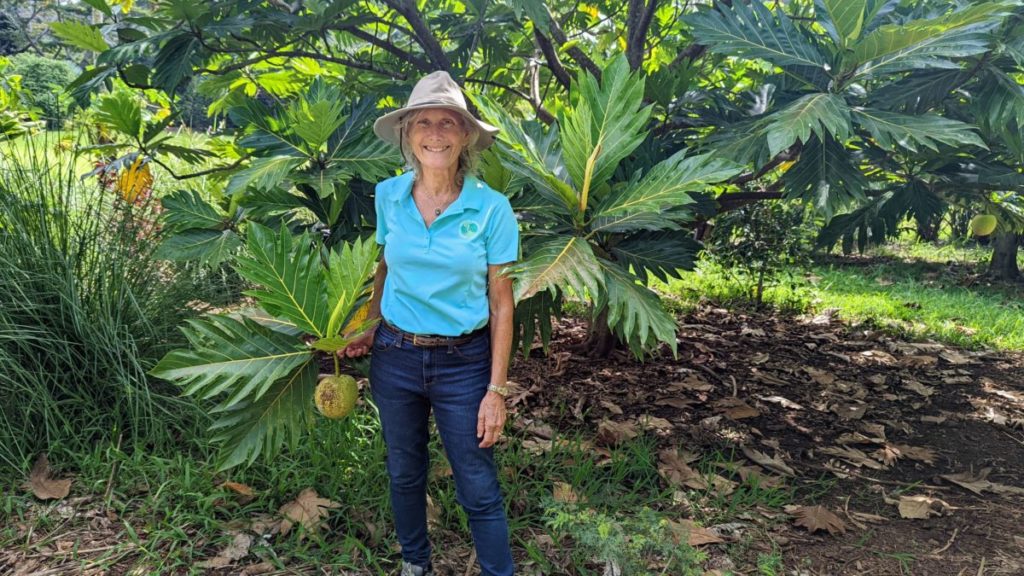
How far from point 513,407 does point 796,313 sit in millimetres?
3113

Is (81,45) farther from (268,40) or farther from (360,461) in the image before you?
(360,461)

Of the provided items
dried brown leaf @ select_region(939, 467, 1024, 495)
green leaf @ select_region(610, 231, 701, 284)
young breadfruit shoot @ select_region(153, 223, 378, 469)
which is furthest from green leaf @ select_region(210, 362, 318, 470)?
dried brown leaf @ select_region(939, 467, 1024, 495)

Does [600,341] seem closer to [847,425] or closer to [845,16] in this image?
[847,425]

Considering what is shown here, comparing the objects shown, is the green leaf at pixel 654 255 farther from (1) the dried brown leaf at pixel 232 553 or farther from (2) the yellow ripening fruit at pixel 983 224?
(2) the yellow ripening fruit at pixel 983 224

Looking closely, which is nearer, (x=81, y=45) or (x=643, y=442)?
(x=81, y=45)

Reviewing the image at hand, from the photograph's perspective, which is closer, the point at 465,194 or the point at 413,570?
the point at 465,194

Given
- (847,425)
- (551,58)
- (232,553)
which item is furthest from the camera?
(551,58)

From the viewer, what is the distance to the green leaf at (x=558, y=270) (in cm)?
163

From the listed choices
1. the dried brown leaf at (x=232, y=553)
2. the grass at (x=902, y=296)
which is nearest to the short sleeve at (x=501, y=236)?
the dried brown leaf at (x=232, y=553)

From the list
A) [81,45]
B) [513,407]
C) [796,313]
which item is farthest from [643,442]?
[796,313]

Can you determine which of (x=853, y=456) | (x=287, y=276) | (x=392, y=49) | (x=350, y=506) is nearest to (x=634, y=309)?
(x=287, y=276)

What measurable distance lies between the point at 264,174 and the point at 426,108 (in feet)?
2.15

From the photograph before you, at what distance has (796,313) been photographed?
17.7 feet

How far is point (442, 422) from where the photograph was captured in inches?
72.8
